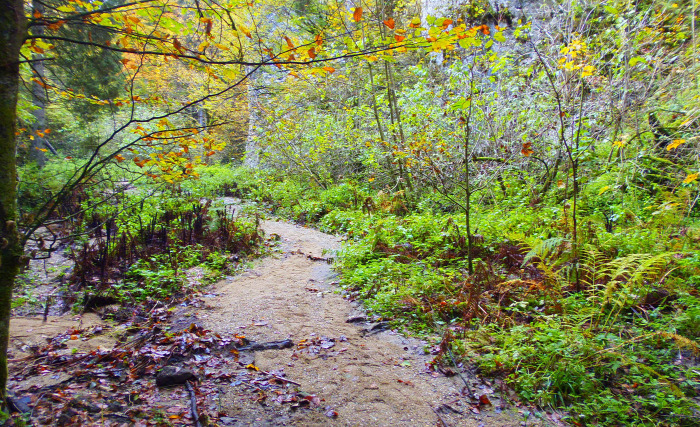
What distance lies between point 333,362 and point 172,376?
4.47ft

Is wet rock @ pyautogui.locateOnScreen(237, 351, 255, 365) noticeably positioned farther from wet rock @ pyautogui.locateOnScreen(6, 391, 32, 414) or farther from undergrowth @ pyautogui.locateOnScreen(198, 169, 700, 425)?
undergrowth @ pyautogui.locateOnScreen(198, 169, 700, 425)

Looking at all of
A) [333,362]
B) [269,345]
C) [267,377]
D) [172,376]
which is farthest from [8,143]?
[333,362]

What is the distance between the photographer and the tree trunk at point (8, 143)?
1.66 m

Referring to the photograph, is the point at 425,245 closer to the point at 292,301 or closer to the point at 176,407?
the point at 292,301

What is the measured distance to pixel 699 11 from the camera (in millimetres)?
5137

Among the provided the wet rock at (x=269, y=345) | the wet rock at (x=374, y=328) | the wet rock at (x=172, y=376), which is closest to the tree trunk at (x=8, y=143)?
the wet rock at (x=172, y=376)

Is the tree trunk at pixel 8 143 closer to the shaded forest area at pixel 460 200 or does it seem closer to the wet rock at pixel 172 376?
the shaded forest area at pixel 460 200

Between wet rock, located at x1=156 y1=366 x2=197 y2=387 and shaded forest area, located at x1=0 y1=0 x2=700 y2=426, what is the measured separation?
231 mm

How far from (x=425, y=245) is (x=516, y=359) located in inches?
109

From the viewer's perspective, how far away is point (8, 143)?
5.68 ft

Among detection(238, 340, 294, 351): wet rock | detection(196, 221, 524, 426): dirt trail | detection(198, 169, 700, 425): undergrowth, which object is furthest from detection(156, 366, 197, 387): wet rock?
detection(198, 169, 700, 425): undergrowth

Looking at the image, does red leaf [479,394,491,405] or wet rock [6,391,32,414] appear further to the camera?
red leaf [479,394,491,405]

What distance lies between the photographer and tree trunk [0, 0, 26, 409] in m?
1.66

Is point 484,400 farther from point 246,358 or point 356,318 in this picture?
point 246,358
